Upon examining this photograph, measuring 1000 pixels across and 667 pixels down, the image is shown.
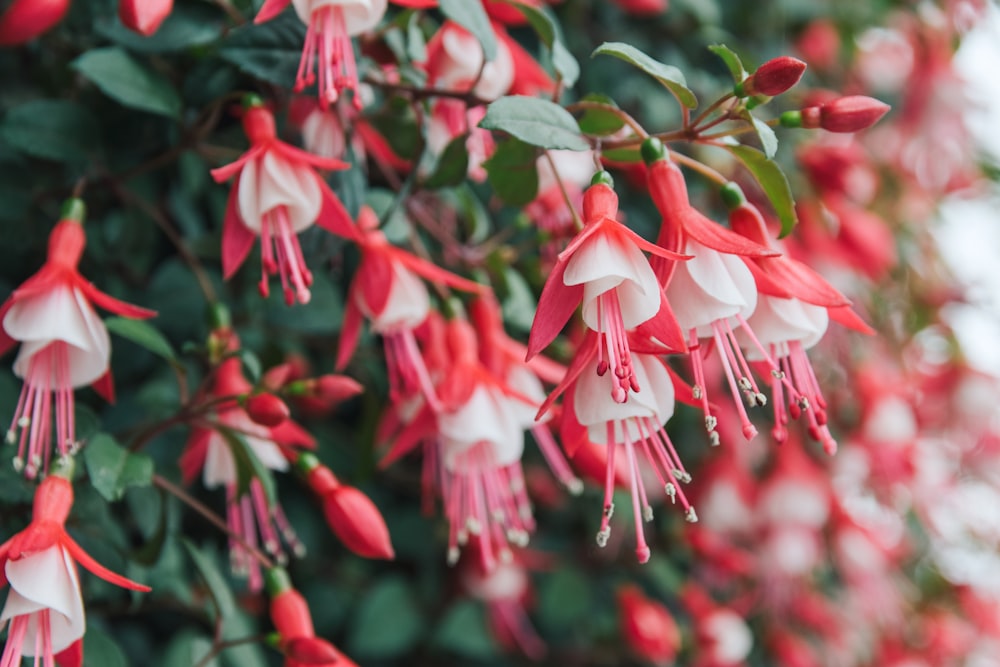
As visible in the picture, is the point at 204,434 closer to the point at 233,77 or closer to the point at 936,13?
the point at 233,77

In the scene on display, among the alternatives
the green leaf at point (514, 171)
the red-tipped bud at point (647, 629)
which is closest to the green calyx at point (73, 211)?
the green leaf at point (514, 171)

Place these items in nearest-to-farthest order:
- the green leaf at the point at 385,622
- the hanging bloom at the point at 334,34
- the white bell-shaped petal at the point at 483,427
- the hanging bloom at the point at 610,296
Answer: the hanging bloom at the point at 610,296
the hanging bloom at the point at 334,34
the white bell-shaped petal at the point at 483,427
the green leaf at the point at 385,622

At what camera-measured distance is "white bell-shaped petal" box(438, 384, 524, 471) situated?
0.77 meters

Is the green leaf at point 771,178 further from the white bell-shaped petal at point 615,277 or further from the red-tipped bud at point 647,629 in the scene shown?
the red-tipped bud at point 647,629

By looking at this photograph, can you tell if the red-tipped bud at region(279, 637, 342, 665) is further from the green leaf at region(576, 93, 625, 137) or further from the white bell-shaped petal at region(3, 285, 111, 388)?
the green leaf at region(576, 93, 625, 137)

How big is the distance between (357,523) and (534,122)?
0.35m

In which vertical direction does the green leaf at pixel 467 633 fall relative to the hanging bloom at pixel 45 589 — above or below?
below

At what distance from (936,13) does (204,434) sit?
5.21 feet

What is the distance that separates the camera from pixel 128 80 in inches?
30.7

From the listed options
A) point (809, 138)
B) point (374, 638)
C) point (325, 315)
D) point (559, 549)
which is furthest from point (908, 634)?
point (325, 315)

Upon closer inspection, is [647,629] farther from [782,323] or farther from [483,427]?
[782,323]

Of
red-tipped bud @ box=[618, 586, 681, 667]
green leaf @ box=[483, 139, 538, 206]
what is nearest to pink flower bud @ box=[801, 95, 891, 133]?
A: green leaf @ box=[483, 139, 538, 206]

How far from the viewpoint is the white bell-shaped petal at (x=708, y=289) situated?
58 cm

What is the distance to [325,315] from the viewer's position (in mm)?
963
